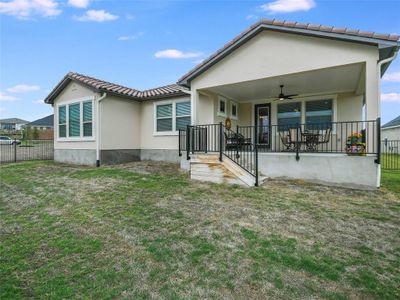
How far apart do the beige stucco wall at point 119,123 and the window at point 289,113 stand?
693cm

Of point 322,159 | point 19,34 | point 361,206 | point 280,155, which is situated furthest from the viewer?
point 19,34

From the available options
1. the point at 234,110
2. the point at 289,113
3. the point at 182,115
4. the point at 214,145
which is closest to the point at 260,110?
the point at 234,110

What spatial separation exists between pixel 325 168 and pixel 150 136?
7931mm

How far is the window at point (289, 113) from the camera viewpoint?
1020 centimetres

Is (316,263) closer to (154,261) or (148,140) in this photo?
(154,261)

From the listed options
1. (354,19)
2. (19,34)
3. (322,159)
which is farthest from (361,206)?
(19,34)

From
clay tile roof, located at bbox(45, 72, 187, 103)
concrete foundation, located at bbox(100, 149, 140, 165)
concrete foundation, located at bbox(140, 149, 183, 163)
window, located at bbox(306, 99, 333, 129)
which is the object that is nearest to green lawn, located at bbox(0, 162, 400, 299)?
window, located at bbox(306, 99, 333, 129)

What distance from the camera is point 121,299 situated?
2307 mm

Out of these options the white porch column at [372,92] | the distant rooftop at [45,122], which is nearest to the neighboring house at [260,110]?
the white porch column at [372,92]

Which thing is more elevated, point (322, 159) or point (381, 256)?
point (322, 159)

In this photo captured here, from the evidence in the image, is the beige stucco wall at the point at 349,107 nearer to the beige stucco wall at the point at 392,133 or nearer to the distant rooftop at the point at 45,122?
the beige stucco wall at the point at 392,133

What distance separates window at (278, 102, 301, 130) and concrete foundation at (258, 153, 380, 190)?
316cm

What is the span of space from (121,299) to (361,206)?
4928 millimetres

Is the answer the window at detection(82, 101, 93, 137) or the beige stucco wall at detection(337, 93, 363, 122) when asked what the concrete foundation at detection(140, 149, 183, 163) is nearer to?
the window at detection(82, 101, 93, 137)
